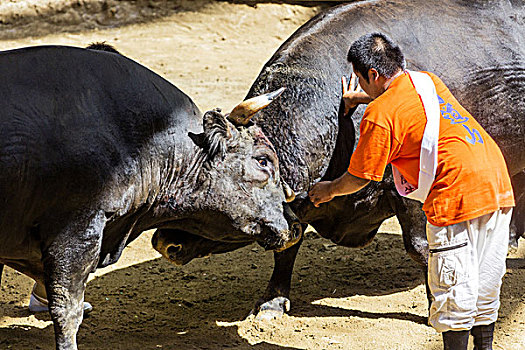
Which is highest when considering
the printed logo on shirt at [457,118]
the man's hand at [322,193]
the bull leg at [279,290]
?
the printed logo on shirt at [457,118]

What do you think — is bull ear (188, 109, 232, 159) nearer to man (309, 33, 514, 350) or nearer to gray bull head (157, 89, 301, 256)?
gray bull head (157, 89, 301, 256)

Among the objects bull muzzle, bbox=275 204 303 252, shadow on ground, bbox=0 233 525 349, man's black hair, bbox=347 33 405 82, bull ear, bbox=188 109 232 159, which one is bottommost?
shadow on ground, bbox=0 233 525 349

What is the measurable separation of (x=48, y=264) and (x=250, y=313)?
1.81 meters

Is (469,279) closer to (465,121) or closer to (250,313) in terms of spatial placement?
(465,121)

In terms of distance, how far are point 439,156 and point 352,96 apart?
98 cm

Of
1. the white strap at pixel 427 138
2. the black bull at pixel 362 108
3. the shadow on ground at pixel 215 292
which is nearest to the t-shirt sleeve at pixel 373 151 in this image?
the white strap at pixel 427 138

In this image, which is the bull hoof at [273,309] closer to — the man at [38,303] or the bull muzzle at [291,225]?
the bull muzzle at [291,225]

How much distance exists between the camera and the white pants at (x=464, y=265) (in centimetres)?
366

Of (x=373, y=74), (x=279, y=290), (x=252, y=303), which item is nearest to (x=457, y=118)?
(x=373, y=74)

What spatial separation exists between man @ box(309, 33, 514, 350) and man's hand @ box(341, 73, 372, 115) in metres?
0.63

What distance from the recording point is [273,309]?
4.97 meters

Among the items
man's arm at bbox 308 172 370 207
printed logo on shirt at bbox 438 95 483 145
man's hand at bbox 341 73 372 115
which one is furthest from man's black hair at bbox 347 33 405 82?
man's hand at bbox 341 73 372 115

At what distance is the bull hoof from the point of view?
491 cm

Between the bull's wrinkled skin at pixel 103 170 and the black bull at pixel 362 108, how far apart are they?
0.31 meters
